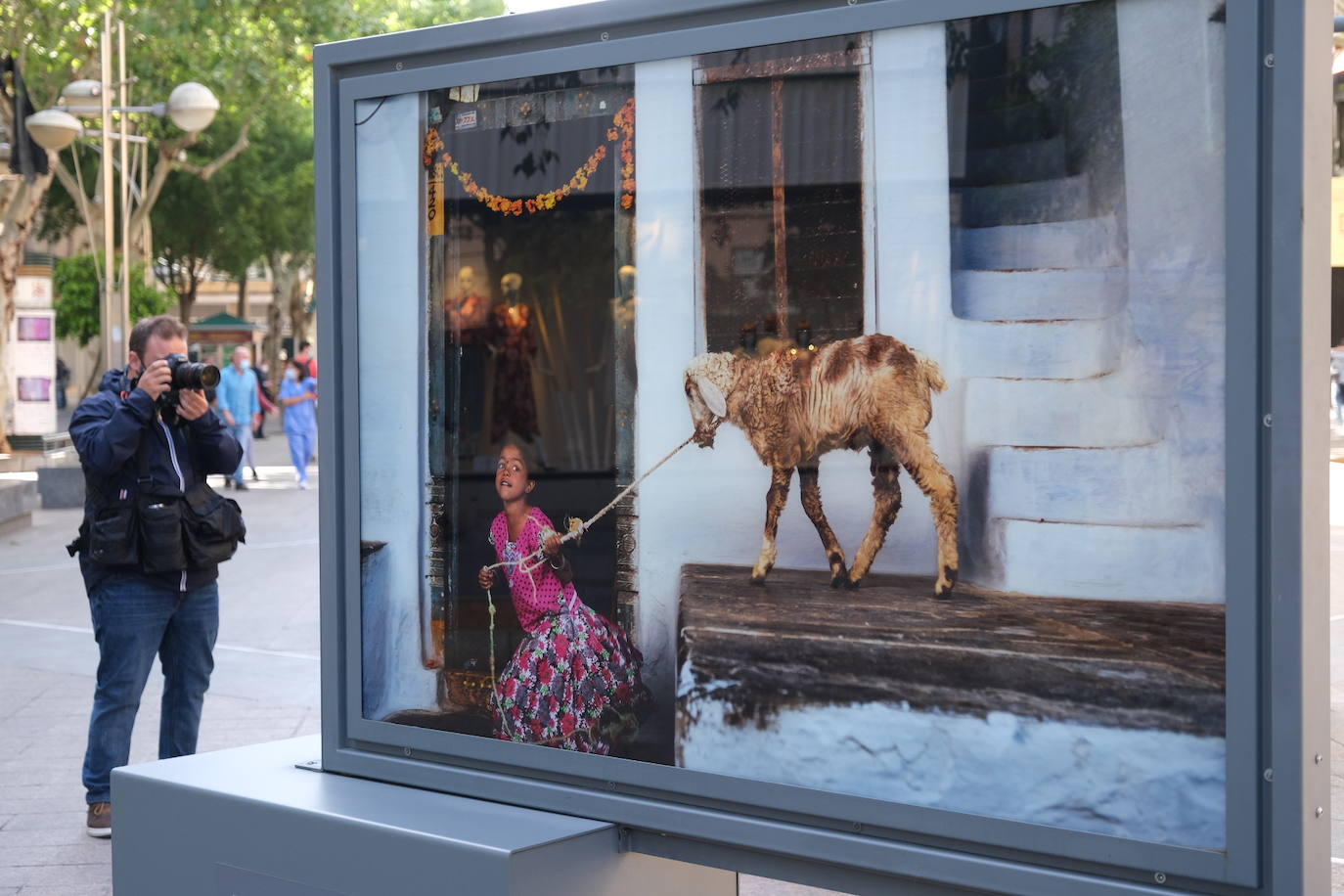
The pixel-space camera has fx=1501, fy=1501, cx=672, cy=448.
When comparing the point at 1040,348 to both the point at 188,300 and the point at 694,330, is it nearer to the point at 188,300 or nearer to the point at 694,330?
the point at 694,330

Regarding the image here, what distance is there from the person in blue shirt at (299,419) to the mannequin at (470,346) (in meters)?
16.2

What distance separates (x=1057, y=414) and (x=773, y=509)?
61 cm

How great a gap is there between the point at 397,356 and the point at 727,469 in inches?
37.3

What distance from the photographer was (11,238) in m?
22.6

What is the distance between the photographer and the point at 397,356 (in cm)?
355

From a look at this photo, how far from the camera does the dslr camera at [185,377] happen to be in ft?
16.9

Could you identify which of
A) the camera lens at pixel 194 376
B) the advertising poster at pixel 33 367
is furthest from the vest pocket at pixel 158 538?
the advertising poster at pixel 33 367

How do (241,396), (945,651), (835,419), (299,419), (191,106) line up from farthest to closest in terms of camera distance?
(299,419)
(241,396)
(191,106)
(835,419)
(945,651)

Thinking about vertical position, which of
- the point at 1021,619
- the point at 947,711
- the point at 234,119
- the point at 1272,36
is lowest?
the point at 947,711

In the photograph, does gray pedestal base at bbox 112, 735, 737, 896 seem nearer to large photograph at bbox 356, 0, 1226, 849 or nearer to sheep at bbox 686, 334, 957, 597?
large photograph at bbox 356, 0, 1226, 849

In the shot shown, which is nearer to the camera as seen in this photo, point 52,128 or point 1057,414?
point 1057,414

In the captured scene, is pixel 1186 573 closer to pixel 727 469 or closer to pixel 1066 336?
pixel 1066 336

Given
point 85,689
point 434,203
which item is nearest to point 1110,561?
point 434,203

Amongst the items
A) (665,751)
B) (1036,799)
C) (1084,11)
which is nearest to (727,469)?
(665,751)
